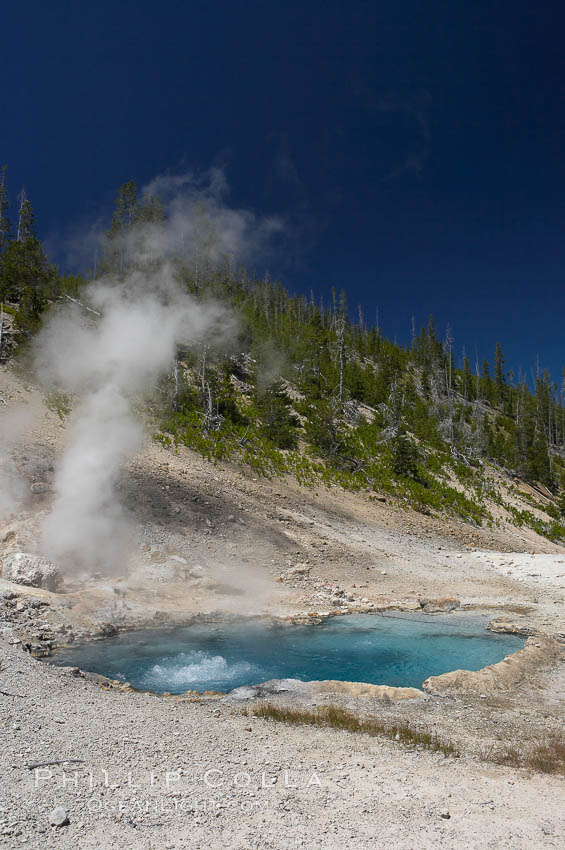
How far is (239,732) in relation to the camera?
655cm

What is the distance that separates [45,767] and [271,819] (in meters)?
2.65

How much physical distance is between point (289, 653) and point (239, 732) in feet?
15.6

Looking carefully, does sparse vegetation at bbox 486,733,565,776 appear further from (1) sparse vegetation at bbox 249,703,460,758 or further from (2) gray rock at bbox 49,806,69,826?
(2) gray rock at bbox 49,806,69,826

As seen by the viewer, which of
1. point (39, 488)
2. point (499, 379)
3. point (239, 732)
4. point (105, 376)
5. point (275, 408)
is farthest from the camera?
point (499, 379)

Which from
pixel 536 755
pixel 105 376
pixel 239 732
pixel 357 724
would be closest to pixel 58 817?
pixel 239 732

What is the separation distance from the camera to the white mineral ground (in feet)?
14.0

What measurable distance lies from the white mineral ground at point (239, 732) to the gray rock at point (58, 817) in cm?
1

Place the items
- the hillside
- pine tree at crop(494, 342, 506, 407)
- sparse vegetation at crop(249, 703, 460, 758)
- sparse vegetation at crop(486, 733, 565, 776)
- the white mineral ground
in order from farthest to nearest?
1. pine tree at crop(494, 342, 506, 407)
2. the hillside
3. sparse vegetation at crop(249, 703, 460, 758)
4. sparse vegetation at crop(486, 733, 565, 776)
5. the white mineral ground

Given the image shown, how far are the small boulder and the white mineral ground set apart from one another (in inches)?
15.5

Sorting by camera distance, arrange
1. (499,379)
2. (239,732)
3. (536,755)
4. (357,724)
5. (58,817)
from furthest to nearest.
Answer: (499,379) → (357,724) → (239,732) → (536,755) → (58,817)

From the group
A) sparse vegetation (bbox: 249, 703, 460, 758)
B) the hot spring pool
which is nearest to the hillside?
the hot spring pool

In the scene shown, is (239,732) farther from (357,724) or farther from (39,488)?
(39,488)

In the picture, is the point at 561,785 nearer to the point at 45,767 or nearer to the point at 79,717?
the point at 45,767

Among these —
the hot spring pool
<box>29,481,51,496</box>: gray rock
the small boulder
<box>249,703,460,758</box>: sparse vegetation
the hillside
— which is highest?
the hillside
